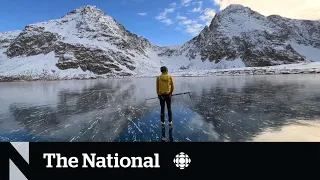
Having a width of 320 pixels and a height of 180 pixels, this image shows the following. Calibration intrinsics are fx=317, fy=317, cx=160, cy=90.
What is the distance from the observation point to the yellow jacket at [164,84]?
12060 mm

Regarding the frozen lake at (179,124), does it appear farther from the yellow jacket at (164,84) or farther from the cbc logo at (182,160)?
the cbc logo at (182,160)

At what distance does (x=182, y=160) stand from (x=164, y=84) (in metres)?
6.09

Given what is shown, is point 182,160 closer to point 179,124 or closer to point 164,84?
point 164,84

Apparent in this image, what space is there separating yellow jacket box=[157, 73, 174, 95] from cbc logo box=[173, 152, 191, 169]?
5.91m

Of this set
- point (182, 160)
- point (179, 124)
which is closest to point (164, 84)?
point (179, 124)

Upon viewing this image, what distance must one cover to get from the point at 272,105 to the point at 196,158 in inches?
565

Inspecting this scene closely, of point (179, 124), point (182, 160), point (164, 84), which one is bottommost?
point (179, 124)

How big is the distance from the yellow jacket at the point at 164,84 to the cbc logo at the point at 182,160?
591 cm

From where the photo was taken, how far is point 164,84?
12.1 m

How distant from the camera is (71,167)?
20.3 ft

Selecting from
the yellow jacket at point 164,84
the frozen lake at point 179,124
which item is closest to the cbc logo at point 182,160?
the frozen lake at point 179,124

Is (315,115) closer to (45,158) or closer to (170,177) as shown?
(170,177)

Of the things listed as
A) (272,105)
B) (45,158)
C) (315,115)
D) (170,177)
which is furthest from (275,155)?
(272,105)

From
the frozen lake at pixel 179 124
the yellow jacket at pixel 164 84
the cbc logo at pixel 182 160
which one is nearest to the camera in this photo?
the cbc logo at pixel 182 160
